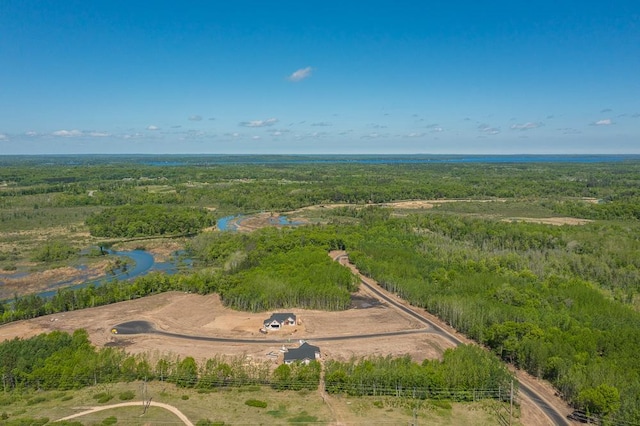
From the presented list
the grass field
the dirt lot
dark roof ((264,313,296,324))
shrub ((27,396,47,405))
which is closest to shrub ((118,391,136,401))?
the grass field

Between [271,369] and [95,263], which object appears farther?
[95,263]

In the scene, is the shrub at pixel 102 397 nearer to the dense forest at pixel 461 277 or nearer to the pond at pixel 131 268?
the dense forest at pixel 461 277

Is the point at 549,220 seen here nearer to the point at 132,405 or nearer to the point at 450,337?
the point at 450,337

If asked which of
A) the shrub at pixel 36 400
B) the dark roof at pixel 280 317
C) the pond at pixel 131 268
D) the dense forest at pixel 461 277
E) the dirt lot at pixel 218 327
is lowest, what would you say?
the pond at pixel 131 268

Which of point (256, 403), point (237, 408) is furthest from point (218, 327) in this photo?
point (256, 403)

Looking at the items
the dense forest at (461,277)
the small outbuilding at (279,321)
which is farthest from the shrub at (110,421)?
the small outbuilding at (279,321)

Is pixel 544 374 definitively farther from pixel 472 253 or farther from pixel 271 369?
pixel 472 253

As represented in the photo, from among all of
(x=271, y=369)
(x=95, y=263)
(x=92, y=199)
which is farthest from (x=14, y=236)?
(x=271, y=369)
